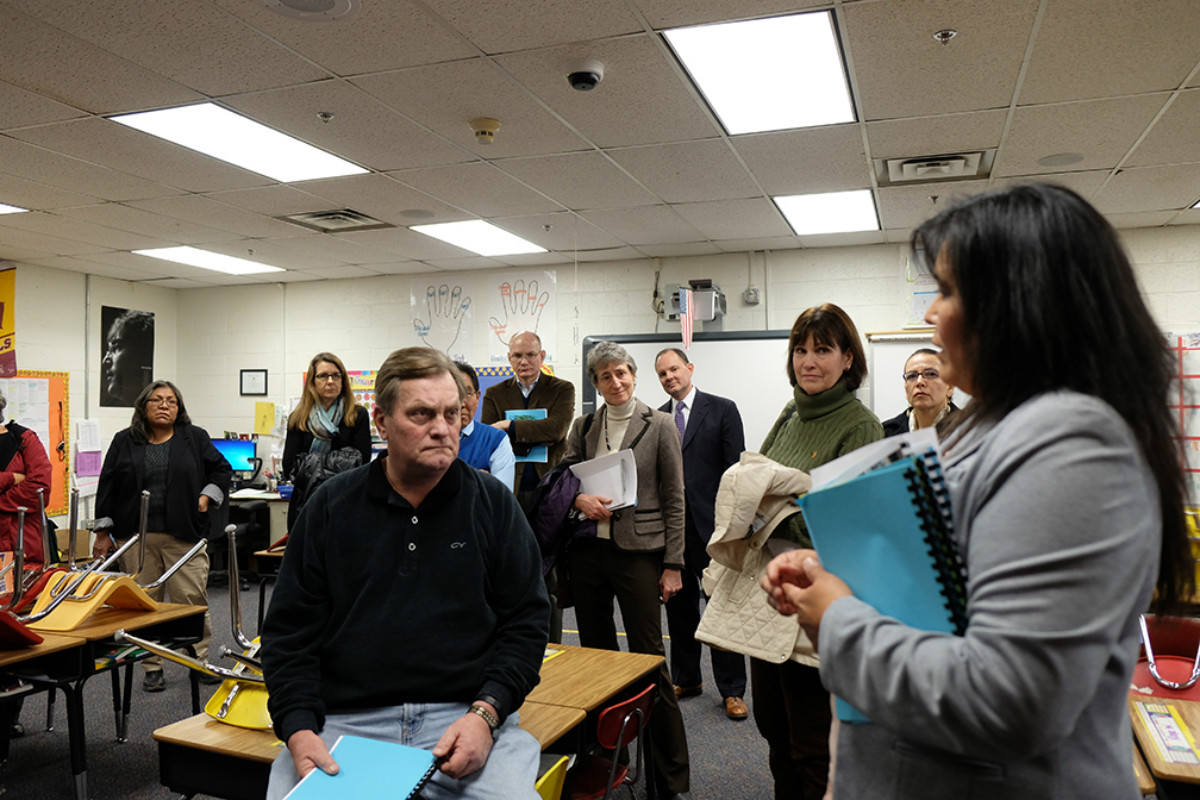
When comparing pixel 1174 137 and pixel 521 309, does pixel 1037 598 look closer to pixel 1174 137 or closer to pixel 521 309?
pixel 1174 137

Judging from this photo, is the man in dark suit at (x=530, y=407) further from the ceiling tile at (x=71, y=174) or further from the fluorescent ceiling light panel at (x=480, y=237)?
the ceiling tile at (x=71, y=174)

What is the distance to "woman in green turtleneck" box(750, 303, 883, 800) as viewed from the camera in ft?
6.25

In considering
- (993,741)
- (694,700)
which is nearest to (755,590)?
(993,741)

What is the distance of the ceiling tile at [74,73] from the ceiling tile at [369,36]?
434 mm

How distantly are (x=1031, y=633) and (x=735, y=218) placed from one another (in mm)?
5116

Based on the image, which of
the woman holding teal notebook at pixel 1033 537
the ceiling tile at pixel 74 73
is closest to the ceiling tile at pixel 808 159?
the ceiling tile at pixel 74 73

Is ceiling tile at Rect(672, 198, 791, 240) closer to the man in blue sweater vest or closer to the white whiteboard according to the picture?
the white whiteboard

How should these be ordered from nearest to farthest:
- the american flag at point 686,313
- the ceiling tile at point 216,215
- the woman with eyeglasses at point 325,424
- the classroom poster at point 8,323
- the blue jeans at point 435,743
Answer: the blue jeans at point 435,743 → the woman with eyeglasses at point 325,424 → the ceiling tile at point 216,215 → the american flag at point 686,313 → the classroom poster at point 8,323

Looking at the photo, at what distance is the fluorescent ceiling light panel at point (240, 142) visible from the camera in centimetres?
370

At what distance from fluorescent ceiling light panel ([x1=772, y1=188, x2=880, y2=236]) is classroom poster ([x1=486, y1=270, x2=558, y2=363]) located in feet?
7.69

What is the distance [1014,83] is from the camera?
3299 millimetres

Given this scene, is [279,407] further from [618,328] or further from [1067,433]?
[1067,433]

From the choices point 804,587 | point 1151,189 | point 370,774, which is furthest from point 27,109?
point 1151,189

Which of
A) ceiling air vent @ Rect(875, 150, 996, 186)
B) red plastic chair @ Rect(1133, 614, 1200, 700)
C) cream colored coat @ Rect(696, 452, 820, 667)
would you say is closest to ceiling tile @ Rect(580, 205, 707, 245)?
ceiling air vent @ Rect(875, 150, 996, 186)
